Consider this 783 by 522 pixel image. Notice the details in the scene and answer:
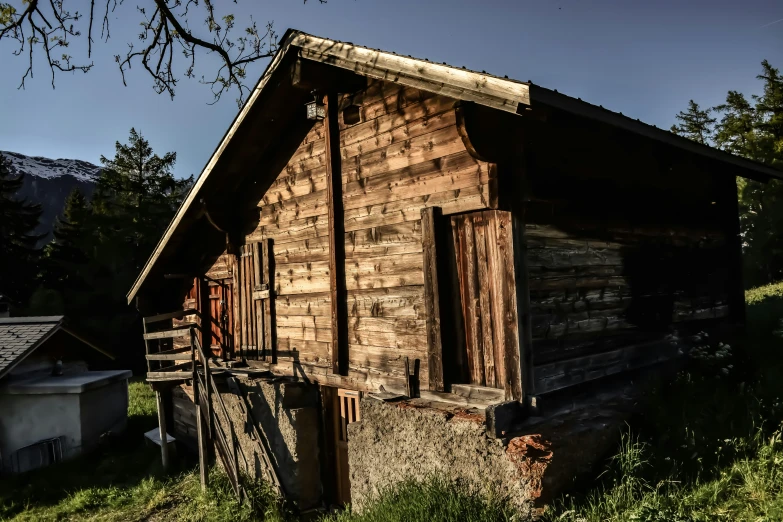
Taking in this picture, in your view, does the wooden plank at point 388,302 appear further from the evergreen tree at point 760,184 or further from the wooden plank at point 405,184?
the evergreen tree at point 760,184

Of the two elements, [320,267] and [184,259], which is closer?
[320,267]

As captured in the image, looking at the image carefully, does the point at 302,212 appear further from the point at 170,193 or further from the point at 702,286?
the point at 170,193

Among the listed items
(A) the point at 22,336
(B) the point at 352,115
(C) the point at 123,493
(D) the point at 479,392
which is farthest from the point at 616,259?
(A) the point at 22,336

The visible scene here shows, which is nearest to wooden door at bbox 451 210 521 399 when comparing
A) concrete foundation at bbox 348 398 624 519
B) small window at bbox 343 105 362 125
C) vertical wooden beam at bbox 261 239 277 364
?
concrete foundation at bbox 348 398 624 519

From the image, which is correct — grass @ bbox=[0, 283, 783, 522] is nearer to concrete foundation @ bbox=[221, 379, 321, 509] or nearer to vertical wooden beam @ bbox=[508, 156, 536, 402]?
concrete foundation @ bbox=[221, 379, 321, 509]

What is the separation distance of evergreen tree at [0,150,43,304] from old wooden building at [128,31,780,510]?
23.2 metres

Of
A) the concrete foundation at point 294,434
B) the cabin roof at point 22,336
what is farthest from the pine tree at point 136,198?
the concrete foundation at point 294,434

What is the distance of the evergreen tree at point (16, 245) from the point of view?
2839 cm

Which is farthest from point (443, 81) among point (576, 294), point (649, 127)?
point (576, 294)

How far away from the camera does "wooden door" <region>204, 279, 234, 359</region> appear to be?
10.6 m

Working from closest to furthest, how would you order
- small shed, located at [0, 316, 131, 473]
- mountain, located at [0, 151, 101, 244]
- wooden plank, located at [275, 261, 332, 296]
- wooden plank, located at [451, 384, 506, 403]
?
1. wooden plank, located at [451, 384, 506, 403]
2. wooden plank, located at [275, 261, 332, 296]
3. small shed, located at [0, 316, 131, 473]
4. mountain, located at [0, 151, 101, 244]

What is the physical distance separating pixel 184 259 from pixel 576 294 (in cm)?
864

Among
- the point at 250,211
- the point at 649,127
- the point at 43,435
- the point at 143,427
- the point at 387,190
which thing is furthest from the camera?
the point at 143,427

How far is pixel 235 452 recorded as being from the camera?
32.3 feet
